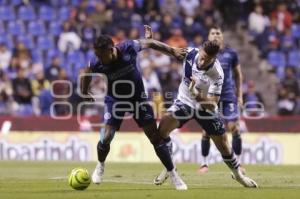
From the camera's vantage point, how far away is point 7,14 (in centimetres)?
2761

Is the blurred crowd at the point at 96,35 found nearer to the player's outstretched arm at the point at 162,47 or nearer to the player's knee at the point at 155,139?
the player's knee at the point at 155,139

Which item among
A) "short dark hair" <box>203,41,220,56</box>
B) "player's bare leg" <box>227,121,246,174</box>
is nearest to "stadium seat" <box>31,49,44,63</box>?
"player's bare leg" <box>227,121,246,174</box>

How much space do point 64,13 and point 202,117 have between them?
15577 mm

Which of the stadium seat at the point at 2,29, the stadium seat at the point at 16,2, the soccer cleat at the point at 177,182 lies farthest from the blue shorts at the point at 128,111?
the stadium seat at the point at 16,2

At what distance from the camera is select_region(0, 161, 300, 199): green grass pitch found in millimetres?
11367

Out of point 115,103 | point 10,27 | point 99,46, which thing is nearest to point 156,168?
point 115,103

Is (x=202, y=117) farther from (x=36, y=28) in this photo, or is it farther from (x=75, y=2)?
(x=75, y=2)

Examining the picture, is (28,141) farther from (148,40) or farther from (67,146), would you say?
(148,40)

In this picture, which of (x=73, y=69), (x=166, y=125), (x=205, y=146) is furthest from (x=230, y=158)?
(x=73, y=69)

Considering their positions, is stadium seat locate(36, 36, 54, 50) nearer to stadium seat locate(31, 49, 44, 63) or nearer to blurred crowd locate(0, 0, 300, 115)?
blurred crowd locate(0, 0, 300, 115)

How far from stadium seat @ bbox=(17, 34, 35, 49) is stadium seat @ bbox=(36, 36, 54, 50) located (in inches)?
8.7

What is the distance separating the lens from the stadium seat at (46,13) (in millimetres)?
27469

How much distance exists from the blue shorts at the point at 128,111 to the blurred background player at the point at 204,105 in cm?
27

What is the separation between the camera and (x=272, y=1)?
2820cm
